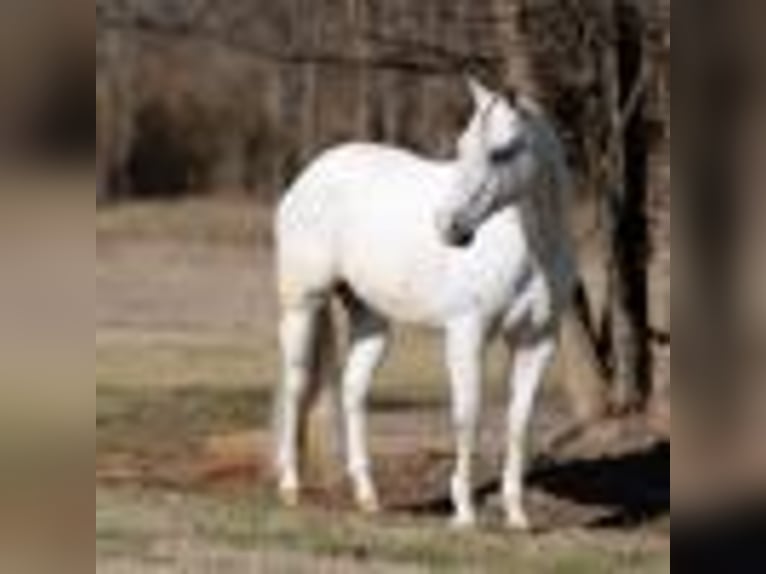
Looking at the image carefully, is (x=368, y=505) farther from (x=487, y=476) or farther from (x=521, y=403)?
(x=487, y=476)

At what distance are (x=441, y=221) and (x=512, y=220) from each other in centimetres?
73

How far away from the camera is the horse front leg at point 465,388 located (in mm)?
8164

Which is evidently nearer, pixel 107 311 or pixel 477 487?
pixel 477 487

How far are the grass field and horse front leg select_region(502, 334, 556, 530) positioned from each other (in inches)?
5.8

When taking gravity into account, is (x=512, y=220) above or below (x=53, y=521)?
below

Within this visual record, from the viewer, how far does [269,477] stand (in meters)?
9.15

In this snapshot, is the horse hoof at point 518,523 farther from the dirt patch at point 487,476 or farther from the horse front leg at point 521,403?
the dirt patch at point 487,476

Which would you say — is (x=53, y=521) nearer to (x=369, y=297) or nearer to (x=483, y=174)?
(x=483, y=174)

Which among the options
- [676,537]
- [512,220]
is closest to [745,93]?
[676,537]

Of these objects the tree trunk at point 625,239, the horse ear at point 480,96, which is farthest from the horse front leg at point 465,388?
the tree trunk at point 625,239

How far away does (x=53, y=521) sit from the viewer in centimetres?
155

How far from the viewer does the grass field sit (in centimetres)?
666

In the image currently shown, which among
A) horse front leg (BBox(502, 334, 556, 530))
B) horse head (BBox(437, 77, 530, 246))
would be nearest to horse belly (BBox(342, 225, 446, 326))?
horse front leg (BBox(502, 334, 556, 530))

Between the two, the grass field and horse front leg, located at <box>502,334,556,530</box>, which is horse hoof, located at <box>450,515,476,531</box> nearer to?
the grass field
